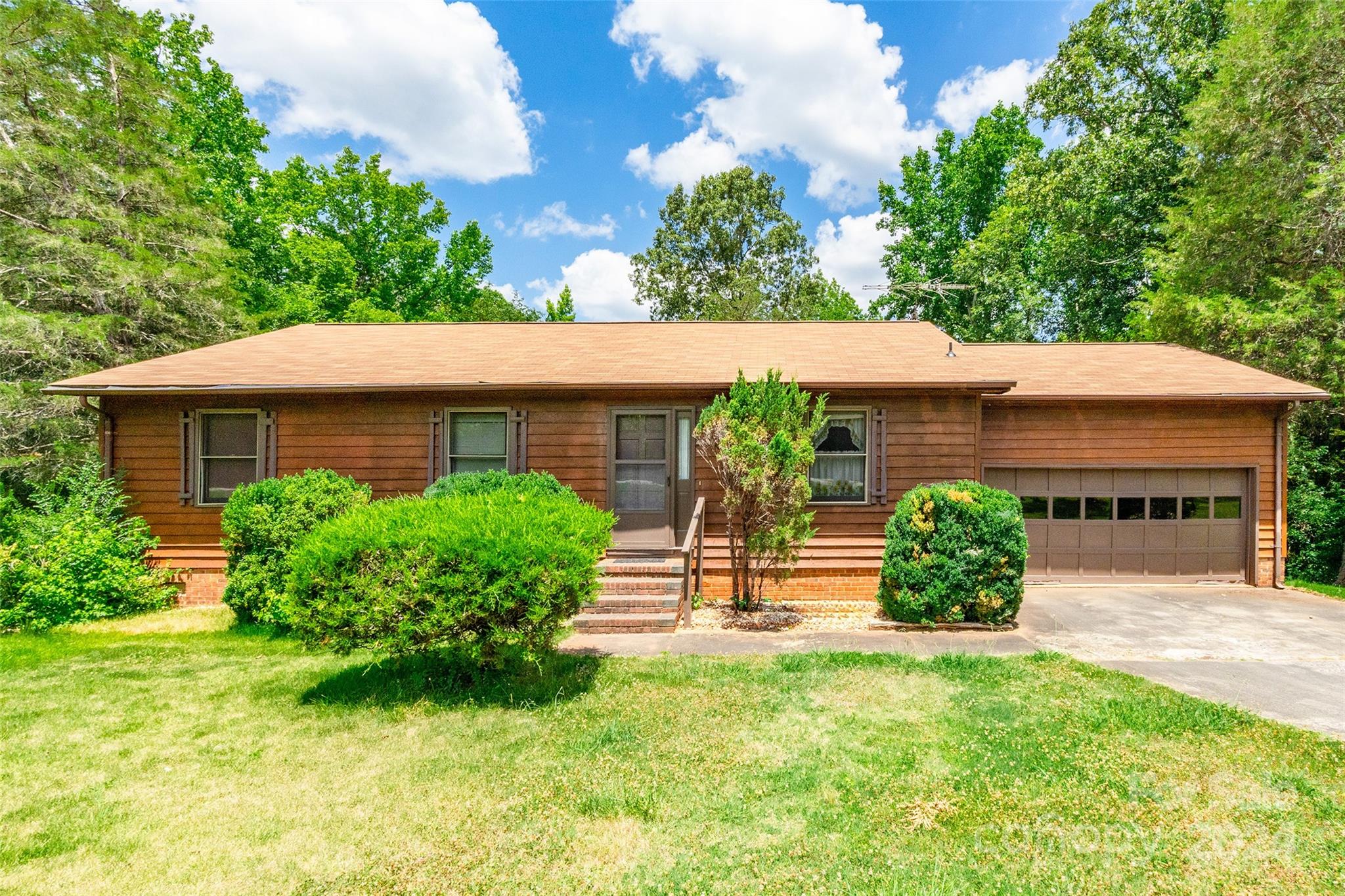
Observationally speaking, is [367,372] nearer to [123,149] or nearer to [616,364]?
[616,364]

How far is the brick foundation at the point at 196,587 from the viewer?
26.9ft

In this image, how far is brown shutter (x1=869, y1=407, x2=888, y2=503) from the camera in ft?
26.2

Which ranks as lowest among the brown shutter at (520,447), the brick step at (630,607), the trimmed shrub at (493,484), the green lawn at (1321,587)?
the green lawn at (1321,587)

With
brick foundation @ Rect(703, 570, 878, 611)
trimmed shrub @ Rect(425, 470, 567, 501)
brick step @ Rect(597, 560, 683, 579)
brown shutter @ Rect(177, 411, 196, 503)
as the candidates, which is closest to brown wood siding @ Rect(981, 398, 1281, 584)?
brick foundation @ Rect(703, 570, 878, 611)

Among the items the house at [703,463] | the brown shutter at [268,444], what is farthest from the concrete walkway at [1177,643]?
the brown shutter at [268,444]

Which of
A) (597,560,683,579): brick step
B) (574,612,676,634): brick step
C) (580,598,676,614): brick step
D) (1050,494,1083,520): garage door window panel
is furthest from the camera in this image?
(1050,494,1083,520): garage door window panel

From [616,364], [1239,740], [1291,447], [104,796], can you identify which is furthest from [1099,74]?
[104,796]

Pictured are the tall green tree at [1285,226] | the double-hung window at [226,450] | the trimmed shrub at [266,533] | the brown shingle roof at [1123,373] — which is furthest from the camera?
the tall green tree at [1285,226]

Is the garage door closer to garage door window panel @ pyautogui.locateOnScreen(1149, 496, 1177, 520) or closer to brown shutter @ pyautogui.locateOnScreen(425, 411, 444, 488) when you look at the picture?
garage door window panel @ pyautogui.locateOnScreen(1149, 496, 1177, 520)

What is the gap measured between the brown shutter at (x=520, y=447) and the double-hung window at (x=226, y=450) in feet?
12.2

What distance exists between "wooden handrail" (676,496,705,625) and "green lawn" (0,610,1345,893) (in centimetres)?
171

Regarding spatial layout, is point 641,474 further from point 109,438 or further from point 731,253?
point 731,253

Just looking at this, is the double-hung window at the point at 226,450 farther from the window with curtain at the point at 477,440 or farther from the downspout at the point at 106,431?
the window with curtain at the point at 477,440

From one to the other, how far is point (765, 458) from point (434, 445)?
4.87m
